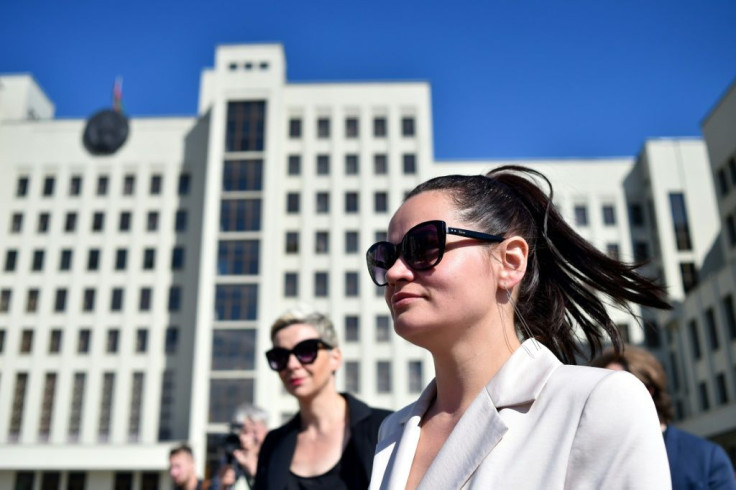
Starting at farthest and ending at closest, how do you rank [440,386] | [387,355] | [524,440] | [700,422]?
[387,355]
[700,422]
[440,386]
[524,440]

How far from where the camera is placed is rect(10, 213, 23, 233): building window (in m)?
44.2

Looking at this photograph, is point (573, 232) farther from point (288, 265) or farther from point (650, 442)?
point (288, 265)

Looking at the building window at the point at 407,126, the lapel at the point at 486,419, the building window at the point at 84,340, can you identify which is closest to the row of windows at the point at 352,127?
the building window at the point at 407,126

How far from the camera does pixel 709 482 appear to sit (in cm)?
322

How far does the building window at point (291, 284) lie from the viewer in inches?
1658

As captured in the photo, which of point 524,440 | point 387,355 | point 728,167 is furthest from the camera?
point 387,355

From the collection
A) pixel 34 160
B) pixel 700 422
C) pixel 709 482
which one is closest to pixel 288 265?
pixel 34 160

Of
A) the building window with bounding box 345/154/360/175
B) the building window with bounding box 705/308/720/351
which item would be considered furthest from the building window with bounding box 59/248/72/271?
the building window with bounding box 705/308/720/351

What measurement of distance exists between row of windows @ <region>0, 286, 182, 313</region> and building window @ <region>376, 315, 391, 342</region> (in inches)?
492

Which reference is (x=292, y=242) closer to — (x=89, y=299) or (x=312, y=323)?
(x=89, y=299)

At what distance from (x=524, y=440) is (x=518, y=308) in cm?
51

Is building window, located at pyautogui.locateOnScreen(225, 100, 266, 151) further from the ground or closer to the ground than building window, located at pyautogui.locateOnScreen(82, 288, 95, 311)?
further from the ground

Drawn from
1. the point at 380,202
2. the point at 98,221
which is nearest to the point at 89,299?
the point at 98,221

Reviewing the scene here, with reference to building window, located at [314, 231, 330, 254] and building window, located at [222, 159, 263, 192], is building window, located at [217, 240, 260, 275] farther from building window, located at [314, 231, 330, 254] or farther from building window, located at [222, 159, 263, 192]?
building window, located at [314, 231, 330, 254]
